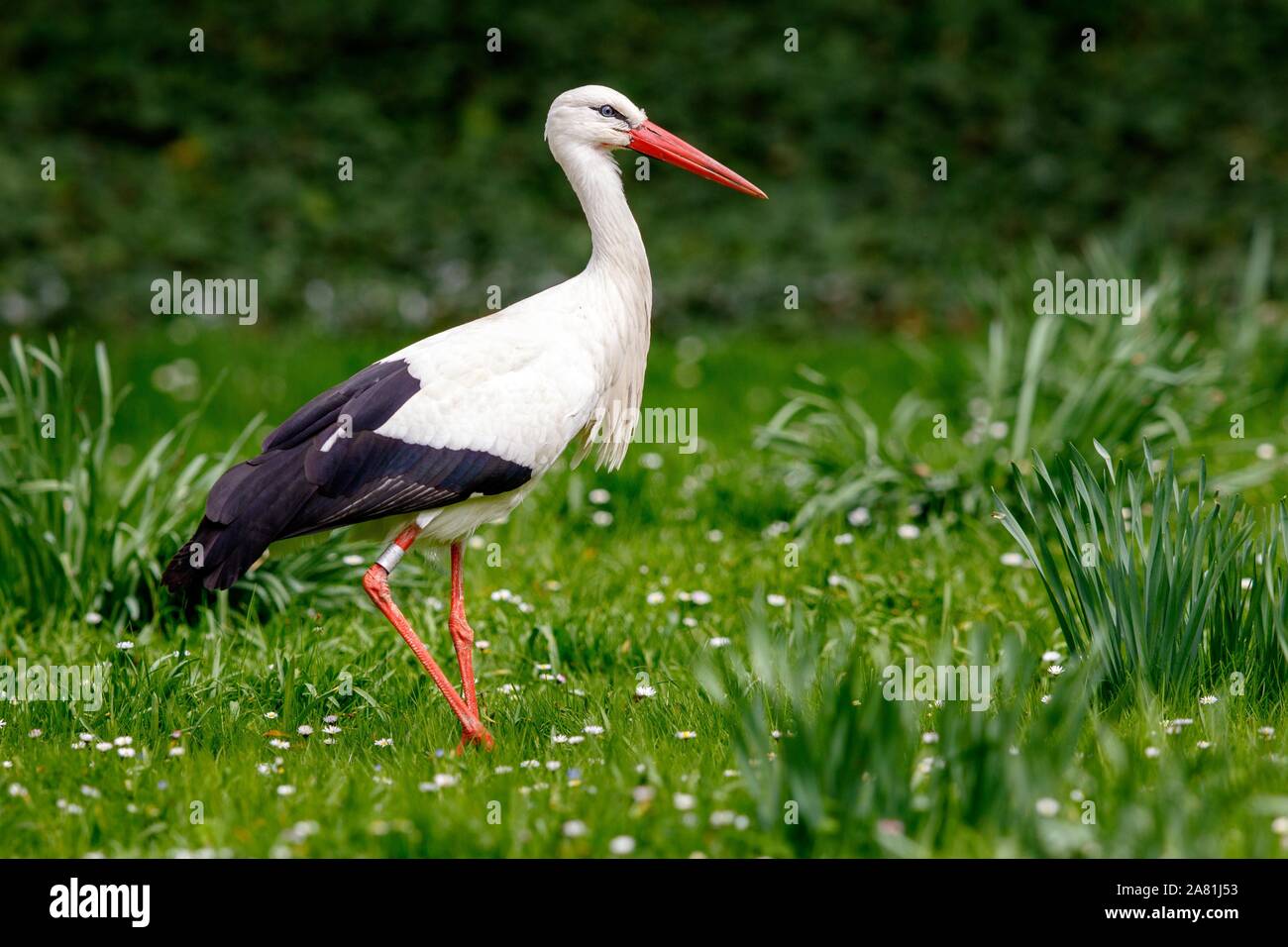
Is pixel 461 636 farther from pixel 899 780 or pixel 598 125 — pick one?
pixel 899 780

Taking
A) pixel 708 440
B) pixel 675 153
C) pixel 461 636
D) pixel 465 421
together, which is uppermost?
pixel 675 153

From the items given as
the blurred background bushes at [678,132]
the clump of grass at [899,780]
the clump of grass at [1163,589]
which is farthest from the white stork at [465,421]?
the blurred background bushes at [678,132]

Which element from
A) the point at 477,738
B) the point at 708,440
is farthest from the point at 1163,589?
the point at 708,440

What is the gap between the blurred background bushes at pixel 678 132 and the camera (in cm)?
945

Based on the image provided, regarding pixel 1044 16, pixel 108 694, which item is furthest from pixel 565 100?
pixel 1044 16

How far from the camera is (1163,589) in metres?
3.81

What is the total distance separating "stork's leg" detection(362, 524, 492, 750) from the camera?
13.1ft

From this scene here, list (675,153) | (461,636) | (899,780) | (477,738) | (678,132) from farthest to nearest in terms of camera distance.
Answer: (678,132), (675,153), (461,636), (477,738), (899,780)

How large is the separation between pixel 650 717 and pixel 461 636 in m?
0.67

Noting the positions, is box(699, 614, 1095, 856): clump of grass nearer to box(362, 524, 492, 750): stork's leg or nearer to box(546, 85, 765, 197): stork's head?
box(362, 524, 492, 750): stork's leg

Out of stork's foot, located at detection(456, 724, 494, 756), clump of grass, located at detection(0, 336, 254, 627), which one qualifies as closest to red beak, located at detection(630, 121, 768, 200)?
clump of grass, located at detection(0, 336, 254, 627)

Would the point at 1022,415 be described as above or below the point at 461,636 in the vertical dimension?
above

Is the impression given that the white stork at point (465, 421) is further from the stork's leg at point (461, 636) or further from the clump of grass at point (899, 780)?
the clump of grass at point (899, 780)
